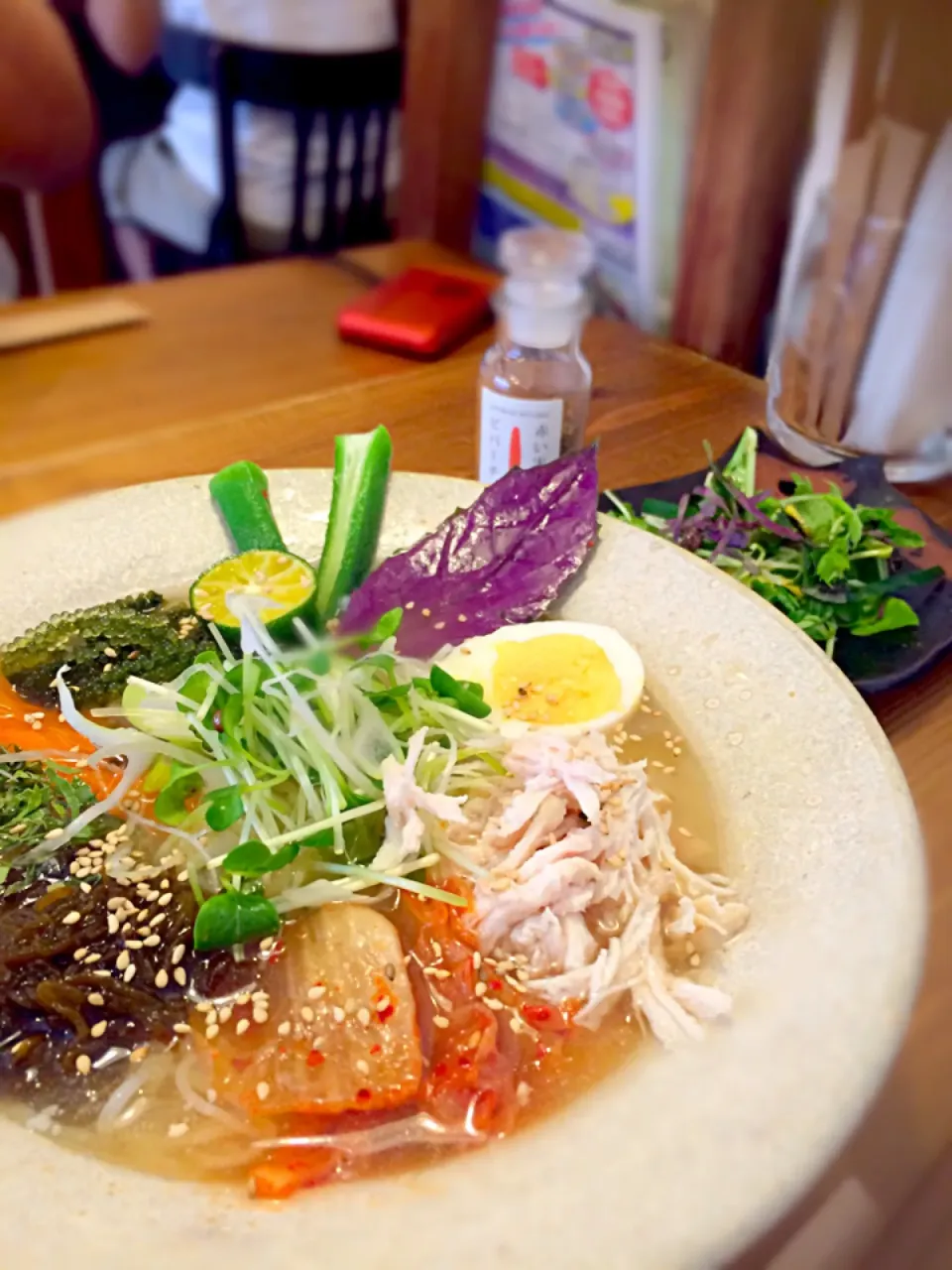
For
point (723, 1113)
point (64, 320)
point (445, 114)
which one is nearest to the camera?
point (723, 1113)

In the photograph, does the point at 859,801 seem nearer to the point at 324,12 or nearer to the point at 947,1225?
the point at 947,1225

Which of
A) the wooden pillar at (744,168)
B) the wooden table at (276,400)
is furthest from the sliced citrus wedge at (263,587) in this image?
the wooden pillar at (744,168)

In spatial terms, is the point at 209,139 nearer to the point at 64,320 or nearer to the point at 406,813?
the point at 64,320

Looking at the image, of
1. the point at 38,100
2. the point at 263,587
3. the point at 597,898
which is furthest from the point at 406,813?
the point at 38,100

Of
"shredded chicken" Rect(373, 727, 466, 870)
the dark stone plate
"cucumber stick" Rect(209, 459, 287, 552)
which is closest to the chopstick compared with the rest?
"cucumber stick" Rect(209, 459, 287, 552)

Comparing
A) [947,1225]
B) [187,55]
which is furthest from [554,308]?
[187,55]

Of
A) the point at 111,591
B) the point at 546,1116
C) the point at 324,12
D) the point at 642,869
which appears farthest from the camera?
the point at 324,12
